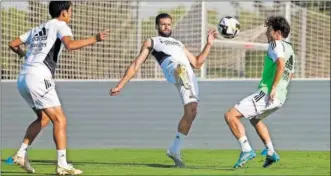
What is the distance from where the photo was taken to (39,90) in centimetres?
1012

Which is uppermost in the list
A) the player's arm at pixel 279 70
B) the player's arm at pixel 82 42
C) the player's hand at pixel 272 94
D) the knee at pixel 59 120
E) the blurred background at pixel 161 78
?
the player's arm at pixel 82 42

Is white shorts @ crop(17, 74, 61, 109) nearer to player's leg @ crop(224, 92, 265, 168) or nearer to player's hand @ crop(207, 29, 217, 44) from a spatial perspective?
player's leg @ crop(224, 92, 265, 168)

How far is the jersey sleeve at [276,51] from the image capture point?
11.1 metres

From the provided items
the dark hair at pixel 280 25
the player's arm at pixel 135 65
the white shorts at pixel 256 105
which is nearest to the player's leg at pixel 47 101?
the player's arm at pixel 135 65

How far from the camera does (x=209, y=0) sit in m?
19.9

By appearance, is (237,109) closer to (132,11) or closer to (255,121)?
(255,121)

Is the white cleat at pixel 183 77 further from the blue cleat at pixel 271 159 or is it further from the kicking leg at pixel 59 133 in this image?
the kicking leg at pixel 59 133

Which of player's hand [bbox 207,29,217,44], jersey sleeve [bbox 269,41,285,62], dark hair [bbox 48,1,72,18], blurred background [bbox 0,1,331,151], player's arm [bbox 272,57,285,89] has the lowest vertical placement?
blurred background [bbox 0,1,331,151]

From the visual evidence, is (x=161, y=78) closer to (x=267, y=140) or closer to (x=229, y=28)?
(x=229, y=28)

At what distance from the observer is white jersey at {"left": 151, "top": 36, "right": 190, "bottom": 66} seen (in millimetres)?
11594

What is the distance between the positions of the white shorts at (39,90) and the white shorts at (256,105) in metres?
2.33

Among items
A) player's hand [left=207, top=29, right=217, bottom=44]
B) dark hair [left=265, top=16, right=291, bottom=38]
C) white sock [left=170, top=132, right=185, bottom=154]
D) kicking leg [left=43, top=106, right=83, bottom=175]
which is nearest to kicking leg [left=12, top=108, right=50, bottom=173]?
kicking leg [left=43, top=106, right=83, bottom=175]

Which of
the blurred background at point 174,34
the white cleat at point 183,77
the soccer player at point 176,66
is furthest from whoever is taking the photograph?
the blurred background at point 174,34

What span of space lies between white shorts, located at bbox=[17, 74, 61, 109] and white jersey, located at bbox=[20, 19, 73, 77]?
67 millimetres
